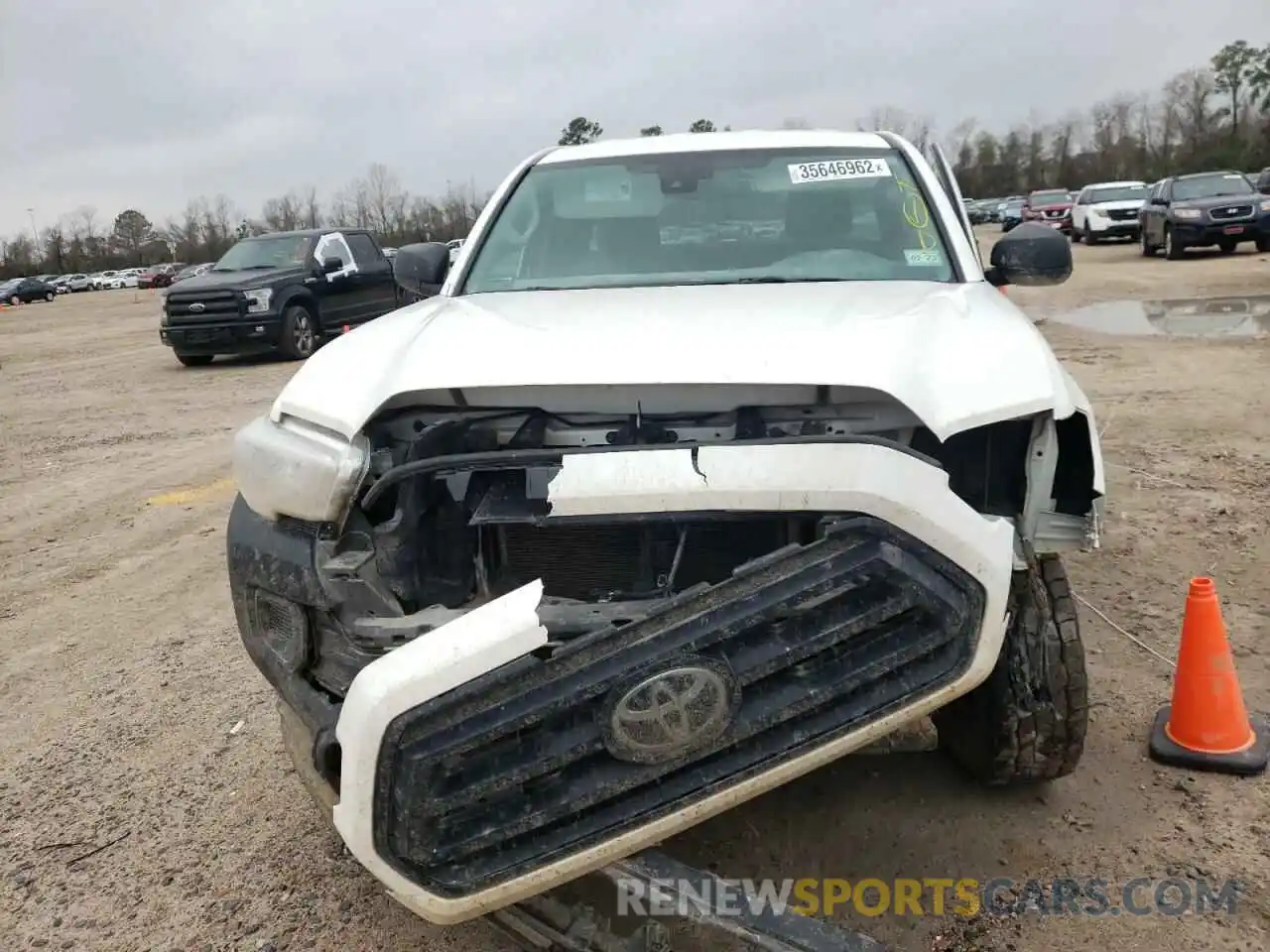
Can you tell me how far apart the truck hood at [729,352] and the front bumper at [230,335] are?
35.4 ft

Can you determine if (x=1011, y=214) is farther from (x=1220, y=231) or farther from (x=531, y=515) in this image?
(x=531, y=515)

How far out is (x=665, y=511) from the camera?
188cm

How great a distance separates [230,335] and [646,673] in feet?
40.5

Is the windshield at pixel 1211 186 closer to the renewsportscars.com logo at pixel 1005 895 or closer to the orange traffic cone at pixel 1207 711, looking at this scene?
the orange traffic cone at pixel 1207 711

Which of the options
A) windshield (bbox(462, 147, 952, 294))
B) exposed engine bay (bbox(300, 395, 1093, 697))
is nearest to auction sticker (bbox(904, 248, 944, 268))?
windshield (bbox(462, 147, 952, 294))

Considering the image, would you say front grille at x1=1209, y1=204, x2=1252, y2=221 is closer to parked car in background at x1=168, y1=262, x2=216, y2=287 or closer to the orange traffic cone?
parked car in background at x1=168, y1=262, x2=216, y2=287

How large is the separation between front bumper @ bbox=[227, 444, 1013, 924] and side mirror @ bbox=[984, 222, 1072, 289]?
1.89 meters

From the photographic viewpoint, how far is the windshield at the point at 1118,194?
26781 millimetres

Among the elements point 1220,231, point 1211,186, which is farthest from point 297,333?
point 1211,186

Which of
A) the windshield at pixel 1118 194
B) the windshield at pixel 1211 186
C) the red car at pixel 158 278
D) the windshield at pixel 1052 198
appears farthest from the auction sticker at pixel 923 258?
the red car at pixel 158 278

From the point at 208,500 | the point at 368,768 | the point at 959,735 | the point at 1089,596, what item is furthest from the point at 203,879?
the point at 208,500

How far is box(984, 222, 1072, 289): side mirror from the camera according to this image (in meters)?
3.45

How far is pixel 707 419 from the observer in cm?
228

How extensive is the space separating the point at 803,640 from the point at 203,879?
5.98ft
